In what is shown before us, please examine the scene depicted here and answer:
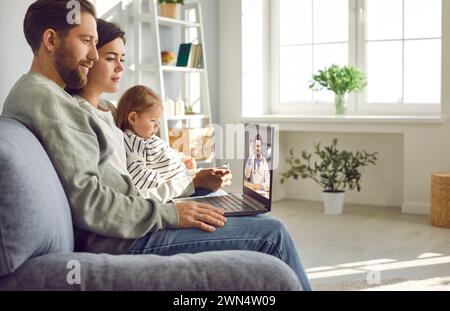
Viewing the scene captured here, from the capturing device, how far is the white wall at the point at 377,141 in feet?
16.1

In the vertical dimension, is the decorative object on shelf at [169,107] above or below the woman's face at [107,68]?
below

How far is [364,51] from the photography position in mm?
5453

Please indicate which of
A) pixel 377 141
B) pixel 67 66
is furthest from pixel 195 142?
pixel 67 66

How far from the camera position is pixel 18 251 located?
3.85 ft

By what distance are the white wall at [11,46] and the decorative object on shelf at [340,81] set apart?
236 cm

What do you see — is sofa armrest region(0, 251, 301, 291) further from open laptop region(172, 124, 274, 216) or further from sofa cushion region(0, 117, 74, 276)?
open laptop region(172, 124, 274, 216)

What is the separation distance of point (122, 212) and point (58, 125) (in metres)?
0.24

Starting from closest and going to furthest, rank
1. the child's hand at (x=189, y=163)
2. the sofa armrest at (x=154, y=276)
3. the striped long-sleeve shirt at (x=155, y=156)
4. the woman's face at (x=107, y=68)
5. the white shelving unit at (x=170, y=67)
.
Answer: the sofa armrest at (x=154, y=276), the woman's face at (x=107, y=68), the striped long-sleeve shirt at (x=155, y=156), the child's hand at (x=189, y=163), the white shelving unit at (x=170, y=67)

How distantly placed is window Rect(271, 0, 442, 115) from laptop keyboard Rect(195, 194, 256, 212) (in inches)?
139

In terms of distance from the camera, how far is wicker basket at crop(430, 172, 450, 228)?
4414 millimetres

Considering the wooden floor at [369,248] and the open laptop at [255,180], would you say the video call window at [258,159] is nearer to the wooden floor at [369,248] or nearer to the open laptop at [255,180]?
the open laptop at [255,180]

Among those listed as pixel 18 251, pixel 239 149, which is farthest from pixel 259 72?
pixel 18 251

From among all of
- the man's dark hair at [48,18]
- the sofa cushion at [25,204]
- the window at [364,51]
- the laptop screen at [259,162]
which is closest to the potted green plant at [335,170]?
the window at [364,51]

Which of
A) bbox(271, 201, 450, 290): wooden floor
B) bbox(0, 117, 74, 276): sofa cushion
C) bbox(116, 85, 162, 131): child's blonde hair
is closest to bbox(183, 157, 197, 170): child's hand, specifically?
bbox(116, 85, 162, 131): child's blonde hair
